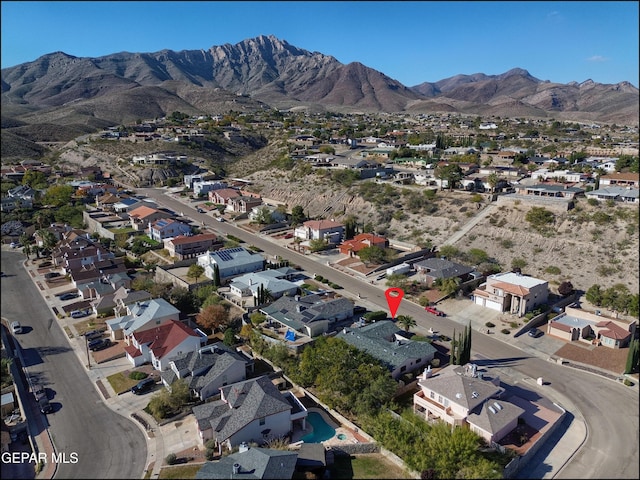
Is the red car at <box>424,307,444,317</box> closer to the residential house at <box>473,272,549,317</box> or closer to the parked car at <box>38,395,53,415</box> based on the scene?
the residential house at <box>473,272,549,317</box>

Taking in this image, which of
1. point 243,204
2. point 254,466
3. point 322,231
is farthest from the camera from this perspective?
point 243,204

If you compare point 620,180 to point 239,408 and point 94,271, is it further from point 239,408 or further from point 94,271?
point 94,271

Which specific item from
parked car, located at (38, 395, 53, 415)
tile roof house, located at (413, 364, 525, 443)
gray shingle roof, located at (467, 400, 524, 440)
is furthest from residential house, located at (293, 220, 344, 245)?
parked car, located at (38, 395, 53, 415)

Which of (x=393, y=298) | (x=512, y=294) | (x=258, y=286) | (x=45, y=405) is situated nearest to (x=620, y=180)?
(x=512, y=294)

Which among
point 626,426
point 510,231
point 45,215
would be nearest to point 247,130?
point 45,215

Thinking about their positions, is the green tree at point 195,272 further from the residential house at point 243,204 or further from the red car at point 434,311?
the residential house at point 243,204

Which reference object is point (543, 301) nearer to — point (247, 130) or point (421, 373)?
point (421, 373)

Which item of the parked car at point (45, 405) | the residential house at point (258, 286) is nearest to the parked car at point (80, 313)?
the parked car at point (45, 405)
